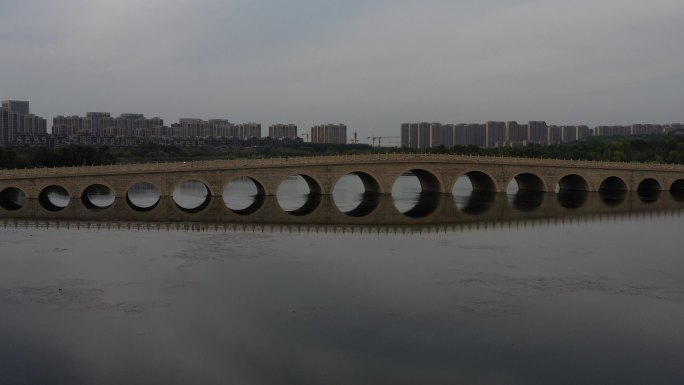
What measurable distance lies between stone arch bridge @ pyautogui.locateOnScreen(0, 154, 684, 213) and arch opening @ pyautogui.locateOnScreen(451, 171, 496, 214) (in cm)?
15

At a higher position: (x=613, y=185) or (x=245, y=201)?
(x=613, y=185)

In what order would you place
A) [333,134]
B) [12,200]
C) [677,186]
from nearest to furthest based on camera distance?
[12,200]
[677,186]
[333,134]

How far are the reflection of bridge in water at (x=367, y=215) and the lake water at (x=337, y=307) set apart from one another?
1.50 meters

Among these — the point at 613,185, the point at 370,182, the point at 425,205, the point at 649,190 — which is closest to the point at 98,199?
the point at 370,182

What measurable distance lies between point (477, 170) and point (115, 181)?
2427 centimetres

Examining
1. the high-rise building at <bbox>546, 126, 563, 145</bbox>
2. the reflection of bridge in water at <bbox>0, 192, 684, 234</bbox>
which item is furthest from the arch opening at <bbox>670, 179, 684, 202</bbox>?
the high-rise building at <bbox>546, 126, 563, 145</bbox>

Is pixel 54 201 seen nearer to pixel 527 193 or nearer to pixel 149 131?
pixel 527 193

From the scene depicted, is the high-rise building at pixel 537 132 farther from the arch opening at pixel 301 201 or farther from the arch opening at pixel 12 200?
the arch opening at pixel 12 200

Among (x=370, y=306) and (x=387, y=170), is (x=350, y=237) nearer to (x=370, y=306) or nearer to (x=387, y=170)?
(x=370, y=306)

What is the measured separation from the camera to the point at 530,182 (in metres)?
51.8

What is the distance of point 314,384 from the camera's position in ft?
40.2

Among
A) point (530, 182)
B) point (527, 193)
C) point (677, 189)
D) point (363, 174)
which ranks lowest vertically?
point (527, 193)

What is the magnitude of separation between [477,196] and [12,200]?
3139 centimetres

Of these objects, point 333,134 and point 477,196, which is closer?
point 477,196
